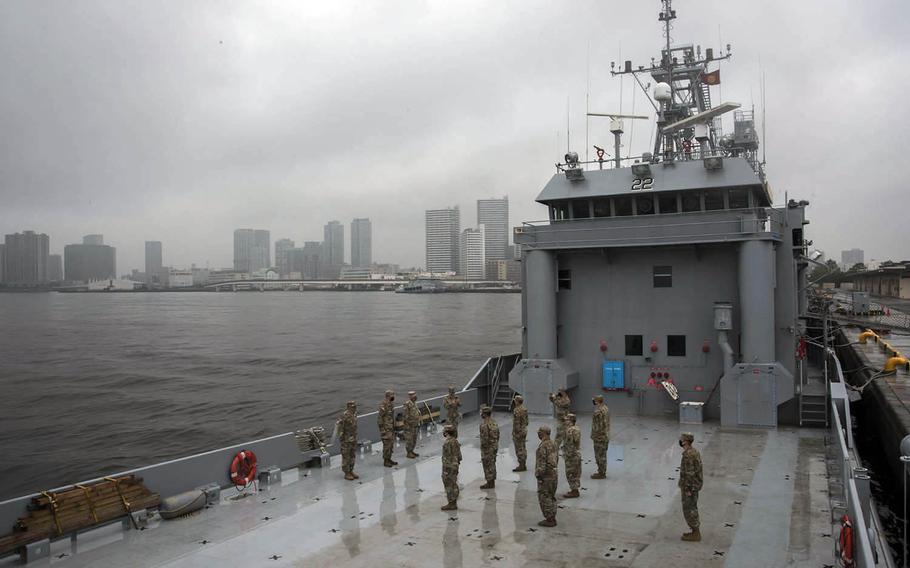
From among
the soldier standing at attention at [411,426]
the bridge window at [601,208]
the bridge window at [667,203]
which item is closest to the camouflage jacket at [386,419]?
the soldier standing at attention at [411,426]

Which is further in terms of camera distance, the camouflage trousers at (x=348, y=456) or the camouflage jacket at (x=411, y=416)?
the camouflage jacket at (x=411, y=416)

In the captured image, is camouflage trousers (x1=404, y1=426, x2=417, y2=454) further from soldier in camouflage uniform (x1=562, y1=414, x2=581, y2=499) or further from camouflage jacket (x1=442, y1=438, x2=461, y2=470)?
soldier in camouflage uniform (x1=562, y1=414, x2=581, y2=499)

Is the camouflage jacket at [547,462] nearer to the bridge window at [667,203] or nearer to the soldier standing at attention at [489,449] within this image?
the soldier standing at attention at [489,449]

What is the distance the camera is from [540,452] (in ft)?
24.6

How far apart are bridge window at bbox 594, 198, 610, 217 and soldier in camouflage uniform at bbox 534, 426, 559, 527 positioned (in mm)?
7956

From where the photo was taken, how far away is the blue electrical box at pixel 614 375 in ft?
45.5

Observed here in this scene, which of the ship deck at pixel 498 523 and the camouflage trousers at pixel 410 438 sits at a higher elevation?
the camouflage trousers at pixel 410 438

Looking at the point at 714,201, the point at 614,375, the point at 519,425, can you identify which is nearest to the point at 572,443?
the point at 519,425

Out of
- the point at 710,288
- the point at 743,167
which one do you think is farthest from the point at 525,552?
the point at 743,167

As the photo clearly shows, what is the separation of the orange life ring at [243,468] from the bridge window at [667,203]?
9488 millimetres

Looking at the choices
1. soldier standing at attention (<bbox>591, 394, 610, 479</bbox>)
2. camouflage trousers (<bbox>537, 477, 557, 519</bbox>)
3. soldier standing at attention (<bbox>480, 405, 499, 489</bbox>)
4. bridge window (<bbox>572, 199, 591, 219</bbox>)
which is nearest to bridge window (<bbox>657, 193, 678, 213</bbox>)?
bridge window (<bbox>572, 199, 591, 219</bbox>)

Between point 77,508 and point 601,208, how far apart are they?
11.1 meters

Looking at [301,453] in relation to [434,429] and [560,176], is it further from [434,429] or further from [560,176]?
[560,176]

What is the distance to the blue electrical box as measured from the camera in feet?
45.5
